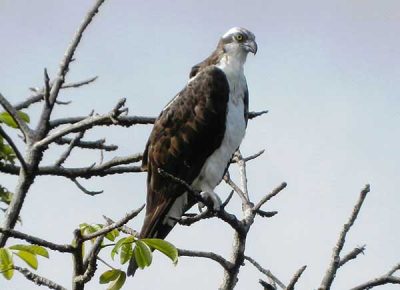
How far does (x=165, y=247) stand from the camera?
14.4 feet

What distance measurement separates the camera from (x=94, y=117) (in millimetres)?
5059

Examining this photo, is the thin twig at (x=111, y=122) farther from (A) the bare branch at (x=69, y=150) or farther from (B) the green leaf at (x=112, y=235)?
(B) the green leaf at (x=112, y=235)

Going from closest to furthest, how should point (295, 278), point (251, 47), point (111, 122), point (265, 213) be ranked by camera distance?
1. point (295, 278)
2. point (111, 122)
3. point (265, 213)
4. point (251, 47)

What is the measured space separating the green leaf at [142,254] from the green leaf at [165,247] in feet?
0.09

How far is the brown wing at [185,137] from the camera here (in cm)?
729

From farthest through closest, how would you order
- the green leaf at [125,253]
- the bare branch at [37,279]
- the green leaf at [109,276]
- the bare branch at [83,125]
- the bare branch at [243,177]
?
the bare branch at [243,177]
the bare branch at [83,125]
the green leaf at [109,276]
the green leaf at [125,253]
the bare branch at [37,279]

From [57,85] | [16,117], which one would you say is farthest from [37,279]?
[57,85]

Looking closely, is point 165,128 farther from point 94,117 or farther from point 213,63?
point 94,117

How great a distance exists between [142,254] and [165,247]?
161mm

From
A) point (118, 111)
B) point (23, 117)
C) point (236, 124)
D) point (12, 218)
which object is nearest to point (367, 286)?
point (118, 111)

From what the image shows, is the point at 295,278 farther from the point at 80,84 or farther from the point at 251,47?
the point at 251,47

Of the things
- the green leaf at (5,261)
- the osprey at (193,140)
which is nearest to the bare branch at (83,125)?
the green leaf at (5,261)

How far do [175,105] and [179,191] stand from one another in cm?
89

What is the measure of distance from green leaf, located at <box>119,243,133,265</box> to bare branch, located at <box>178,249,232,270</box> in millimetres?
699
